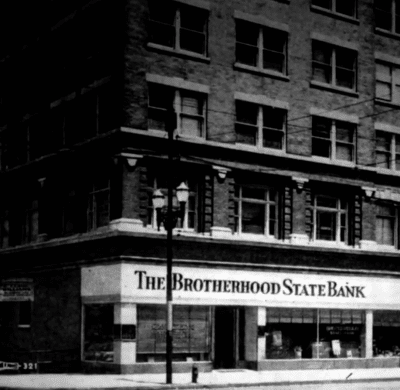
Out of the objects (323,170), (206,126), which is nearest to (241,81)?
(206,126)

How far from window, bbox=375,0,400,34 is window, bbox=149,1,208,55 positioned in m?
9.78

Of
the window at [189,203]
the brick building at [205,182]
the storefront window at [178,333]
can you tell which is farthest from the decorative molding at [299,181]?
the storefront window at [178,333]

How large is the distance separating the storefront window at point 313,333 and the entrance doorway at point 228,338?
3.69 feet

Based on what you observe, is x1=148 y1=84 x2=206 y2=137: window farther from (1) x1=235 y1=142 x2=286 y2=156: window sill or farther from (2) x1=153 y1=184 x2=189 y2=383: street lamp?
(2) x1=153 y1=184 x2=189 y2=383: street lamp

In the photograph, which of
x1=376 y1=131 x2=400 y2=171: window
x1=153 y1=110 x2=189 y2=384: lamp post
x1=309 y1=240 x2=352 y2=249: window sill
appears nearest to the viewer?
x1=153 y1=110 x2=189 y2=384: lamp post

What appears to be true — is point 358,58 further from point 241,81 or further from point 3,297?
point 3,297

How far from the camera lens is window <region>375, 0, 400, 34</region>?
41.0 meters

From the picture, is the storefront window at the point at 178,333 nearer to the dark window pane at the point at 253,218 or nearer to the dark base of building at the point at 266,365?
the dark base of building at the point at 266,365

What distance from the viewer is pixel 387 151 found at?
40656 millimetres

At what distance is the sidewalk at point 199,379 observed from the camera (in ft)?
90.3

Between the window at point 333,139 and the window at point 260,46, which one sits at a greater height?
the window at point 260,46

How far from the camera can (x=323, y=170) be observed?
125ft

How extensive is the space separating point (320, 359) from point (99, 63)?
1494 cm

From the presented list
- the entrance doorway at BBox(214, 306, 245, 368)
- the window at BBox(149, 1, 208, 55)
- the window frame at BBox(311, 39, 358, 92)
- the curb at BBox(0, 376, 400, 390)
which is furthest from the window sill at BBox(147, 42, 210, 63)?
the curb at BBox(0, 376, 400, 390)
